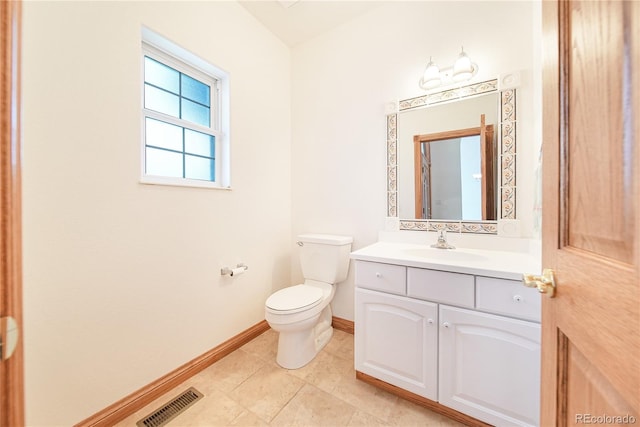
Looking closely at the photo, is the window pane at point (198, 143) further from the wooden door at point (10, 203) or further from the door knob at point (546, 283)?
the door knob at point (546, 283)

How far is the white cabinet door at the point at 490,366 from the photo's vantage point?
1.02m

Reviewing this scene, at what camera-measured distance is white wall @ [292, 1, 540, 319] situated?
4.71 ft

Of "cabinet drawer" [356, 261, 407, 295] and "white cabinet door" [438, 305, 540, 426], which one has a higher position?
"cabinet drawer" [356, 261, 407, 295]

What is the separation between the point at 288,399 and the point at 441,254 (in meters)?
1.26

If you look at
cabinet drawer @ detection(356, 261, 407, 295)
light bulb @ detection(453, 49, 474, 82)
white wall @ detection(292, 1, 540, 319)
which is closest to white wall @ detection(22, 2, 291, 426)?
white wall @ detection(292, 1, 540, 319)

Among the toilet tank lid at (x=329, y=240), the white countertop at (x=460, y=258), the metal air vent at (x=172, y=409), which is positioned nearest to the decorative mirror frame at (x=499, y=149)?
the white countertop at (x=460, y=258)

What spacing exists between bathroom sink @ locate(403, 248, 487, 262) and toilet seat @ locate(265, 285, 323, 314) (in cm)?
70

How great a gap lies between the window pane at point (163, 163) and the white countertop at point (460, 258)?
1.28 metres

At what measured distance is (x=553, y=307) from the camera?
0.59 m

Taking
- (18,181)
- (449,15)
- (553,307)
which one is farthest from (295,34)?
(553,307)

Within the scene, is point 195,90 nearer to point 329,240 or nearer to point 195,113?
point 195,113

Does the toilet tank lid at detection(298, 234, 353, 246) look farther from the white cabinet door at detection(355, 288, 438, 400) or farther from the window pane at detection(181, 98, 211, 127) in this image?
the window pane at detection(181, 98, 211, 127)

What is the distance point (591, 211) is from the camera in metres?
0.47

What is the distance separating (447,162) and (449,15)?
989 millimetres
